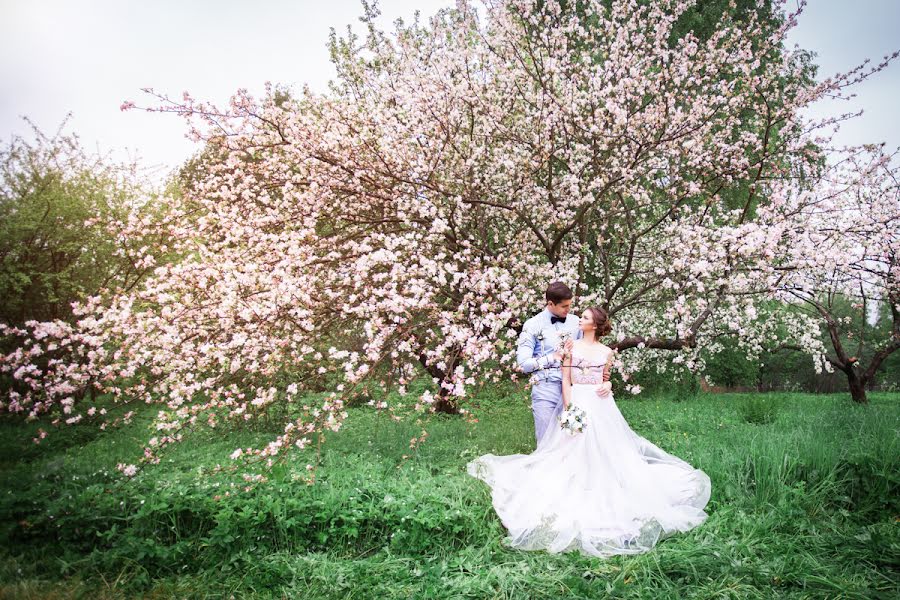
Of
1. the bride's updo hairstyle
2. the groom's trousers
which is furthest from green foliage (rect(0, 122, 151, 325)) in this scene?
the bride's updo hairstyle

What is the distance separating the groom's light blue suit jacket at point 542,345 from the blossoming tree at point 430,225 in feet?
1.53

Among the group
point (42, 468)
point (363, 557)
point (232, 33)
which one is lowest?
point (363, 557)

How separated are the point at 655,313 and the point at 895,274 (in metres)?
4.94

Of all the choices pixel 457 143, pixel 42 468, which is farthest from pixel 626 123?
pixel 42 468

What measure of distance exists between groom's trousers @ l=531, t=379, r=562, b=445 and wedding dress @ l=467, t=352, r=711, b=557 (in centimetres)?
11

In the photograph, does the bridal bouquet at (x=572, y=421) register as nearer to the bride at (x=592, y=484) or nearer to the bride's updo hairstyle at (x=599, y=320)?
the bride at (x=592, y=484)

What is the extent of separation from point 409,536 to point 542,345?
6.73 feet

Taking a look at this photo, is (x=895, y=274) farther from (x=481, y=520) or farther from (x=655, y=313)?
(x=481, y=520)

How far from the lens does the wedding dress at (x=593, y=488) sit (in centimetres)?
411

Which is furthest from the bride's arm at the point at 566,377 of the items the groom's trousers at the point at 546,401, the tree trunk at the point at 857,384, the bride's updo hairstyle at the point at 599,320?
the tree trunk at the point at 857,384

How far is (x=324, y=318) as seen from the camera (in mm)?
6488

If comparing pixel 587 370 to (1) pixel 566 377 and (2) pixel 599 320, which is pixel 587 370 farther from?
(2) pixel 599 320

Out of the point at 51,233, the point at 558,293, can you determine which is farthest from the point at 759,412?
the point at 51,233

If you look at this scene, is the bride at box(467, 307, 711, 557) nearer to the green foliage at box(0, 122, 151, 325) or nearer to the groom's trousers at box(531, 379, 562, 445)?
the groom's trousers at box(531, 379, 562, 445)
